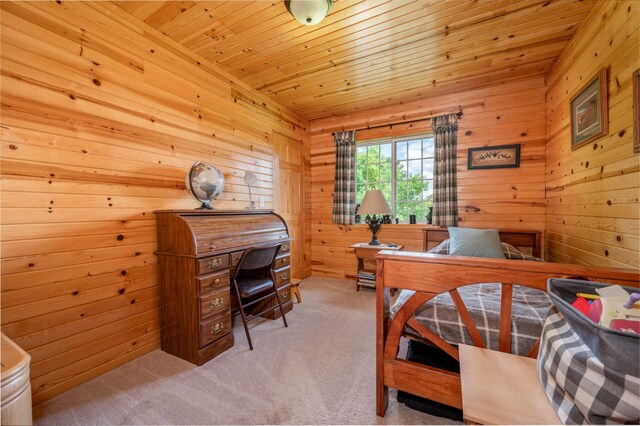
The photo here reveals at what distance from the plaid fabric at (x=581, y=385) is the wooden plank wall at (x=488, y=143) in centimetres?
267

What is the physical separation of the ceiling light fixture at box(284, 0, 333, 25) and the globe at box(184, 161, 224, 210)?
1373mm

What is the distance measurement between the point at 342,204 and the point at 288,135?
1318 mm

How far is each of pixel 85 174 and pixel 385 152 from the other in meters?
3.50

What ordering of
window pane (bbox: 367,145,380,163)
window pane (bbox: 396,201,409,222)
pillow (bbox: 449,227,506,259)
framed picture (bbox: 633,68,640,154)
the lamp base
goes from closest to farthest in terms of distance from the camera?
framed picture (bbox: 633,68,640,154) < pillow (bbox: 449,227,506,259) < the lamp base < window pane (bbox: 396,201,409,222) < window pane (bbox: 367,145,380,163)

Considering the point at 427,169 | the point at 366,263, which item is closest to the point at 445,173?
the point at 427,169

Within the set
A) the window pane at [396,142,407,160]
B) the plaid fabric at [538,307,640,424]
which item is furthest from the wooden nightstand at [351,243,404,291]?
the plaid fabric at [538,307,640,424]

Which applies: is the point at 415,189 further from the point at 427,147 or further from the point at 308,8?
the point at 308,8

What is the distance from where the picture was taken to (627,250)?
1.52 metres

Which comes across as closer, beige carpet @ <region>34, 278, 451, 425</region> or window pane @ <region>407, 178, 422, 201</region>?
beige carpet @ <region>34, 278, 451, 425</region>

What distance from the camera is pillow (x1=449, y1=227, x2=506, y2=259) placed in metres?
2.45

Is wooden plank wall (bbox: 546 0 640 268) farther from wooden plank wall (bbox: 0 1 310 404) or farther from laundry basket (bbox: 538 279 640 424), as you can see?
wooden plank wall (bbox: 0 1 310 404)

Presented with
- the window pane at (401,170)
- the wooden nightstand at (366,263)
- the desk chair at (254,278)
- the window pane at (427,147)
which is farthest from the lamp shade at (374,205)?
the desk chair at (254,278)

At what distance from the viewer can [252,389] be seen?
1614 mm

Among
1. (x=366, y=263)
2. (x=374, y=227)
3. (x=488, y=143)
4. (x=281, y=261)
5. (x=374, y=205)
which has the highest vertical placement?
(x=488, y=143)
